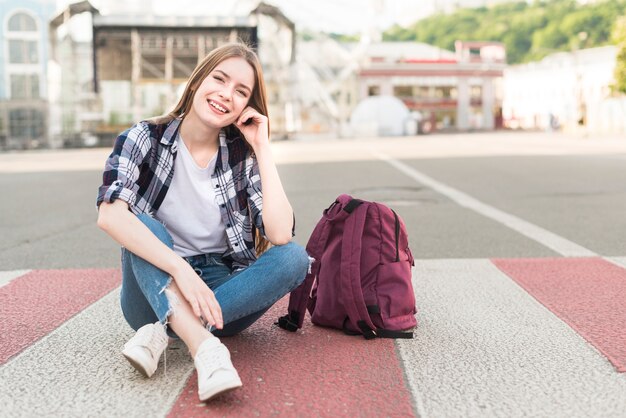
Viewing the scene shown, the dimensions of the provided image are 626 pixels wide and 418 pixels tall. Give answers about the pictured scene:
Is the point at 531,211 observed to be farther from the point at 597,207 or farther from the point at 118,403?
the point at 118,403

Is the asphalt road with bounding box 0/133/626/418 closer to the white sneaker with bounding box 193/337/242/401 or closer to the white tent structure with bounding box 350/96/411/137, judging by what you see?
the white sneaker with bounding box 193/337/242/401

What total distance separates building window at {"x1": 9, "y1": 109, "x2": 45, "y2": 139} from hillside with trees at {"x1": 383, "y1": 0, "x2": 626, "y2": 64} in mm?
58525

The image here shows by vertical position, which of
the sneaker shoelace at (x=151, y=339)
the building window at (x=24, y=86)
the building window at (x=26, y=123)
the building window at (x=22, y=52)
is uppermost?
the building window at (x=22, y=52)

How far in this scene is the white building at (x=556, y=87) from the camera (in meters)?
69.9

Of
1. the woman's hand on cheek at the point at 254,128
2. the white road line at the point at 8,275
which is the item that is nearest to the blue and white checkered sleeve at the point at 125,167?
the woman's hand on cheek at the point at 254,128

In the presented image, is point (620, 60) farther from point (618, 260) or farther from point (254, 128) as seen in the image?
point (254, 128)

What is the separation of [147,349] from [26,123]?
146 feet

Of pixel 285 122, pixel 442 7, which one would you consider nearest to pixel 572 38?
pixel 285 122

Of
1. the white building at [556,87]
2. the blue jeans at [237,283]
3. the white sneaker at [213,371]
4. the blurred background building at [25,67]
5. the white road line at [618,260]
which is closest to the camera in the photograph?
the white sneaker at [213,371]

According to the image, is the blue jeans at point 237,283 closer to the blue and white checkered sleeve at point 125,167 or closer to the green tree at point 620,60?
the blue and white checkered sleeve at point 125,167

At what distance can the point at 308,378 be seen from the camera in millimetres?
2600

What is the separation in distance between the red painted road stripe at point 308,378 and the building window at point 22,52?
45.0 m

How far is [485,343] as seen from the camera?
305 centimetres

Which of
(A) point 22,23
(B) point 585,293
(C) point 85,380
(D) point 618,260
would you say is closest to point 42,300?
(C) point 85,380
